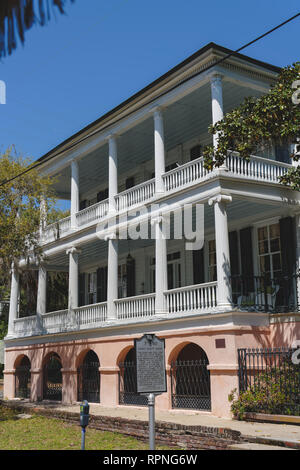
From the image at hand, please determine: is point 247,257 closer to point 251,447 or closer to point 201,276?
point 201,276

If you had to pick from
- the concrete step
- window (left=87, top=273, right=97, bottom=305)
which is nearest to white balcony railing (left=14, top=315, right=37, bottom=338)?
window (left=87, top=273, right=97, bottom=305)

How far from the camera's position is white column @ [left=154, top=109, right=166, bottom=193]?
17578mm

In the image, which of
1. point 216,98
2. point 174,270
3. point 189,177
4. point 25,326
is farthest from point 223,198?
point 25,326

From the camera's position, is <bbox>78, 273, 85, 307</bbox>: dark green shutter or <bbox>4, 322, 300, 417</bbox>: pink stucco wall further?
<bbox>78, 273, 85, 307</bbox>: dark green shutter

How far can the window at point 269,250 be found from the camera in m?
17.8

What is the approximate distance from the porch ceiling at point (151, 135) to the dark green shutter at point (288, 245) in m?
4.25

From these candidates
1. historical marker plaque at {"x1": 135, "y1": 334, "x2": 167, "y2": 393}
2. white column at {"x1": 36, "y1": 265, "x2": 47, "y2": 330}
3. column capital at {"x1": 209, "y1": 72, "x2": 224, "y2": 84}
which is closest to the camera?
historical marker plaque at {"x1": 135, "y1": 334, "x2": 167, "y2": 393}

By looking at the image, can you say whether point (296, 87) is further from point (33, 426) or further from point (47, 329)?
point (47, 329)

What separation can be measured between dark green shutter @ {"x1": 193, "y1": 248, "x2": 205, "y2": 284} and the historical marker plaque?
37.1ft

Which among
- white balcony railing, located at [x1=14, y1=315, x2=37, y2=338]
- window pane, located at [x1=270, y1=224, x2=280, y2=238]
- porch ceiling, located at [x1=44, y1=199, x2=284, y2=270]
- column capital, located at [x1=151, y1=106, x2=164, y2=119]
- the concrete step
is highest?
column capital, located at [x1=151, y1=106, x2=164, y2=119]

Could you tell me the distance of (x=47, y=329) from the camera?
2239cm

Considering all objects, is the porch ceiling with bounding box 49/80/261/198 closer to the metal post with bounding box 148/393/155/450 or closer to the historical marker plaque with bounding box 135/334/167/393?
the historical marker plaque with bounding box 135/334/167/393

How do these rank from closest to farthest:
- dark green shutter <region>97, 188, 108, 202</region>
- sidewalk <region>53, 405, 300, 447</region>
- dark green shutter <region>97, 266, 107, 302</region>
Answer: sidewalk <region>53, 405, 300, 447</region> < dark green shutter <region>97, 188, 108, 202</region> < dark green shutter <region>97, 266, 107, 302</region>

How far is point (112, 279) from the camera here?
1917cm
